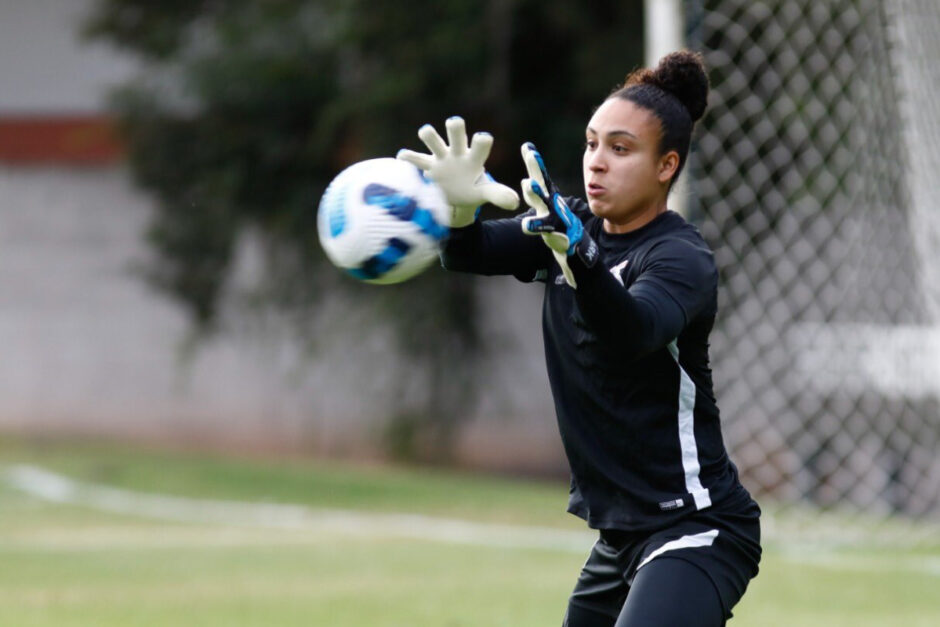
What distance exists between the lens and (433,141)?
11.5ft

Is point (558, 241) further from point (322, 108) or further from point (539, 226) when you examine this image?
point (322, 108)

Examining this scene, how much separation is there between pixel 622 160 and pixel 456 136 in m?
0.53

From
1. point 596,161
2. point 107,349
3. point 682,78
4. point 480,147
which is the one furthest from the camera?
point 107,349

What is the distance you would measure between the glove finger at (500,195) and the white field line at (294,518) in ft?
Answer: 21.6

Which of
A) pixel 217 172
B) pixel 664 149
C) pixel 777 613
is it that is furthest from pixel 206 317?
pixel 664 149

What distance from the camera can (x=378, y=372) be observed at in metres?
15.9

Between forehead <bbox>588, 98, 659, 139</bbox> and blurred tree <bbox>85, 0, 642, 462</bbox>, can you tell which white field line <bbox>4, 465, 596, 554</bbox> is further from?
forehead <bbox>588, 98, 659, 139</bbox>

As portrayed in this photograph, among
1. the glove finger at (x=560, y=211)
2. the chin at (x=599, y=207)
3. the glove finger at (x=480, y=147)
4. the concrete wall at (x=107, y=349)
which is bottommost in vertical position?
the glove finger at (x=560, y=211)

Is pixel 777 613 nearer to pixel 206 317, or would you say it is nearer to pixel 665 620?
pixel 665 620

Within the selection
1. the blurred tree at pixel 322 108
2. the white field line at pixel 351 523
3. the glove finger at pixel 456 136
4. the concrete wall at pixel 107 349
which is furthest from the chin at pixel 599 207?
the concrete wall at pixel 107 349

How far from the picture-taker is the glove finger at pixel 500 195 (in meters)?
3.39

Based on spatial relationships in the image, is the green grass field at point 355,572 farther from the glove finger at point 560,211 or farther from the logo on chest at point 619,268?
the glove finger at point 560,211

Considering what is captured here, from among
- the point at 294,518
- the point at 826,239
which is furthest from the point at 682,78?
the point at 294,518

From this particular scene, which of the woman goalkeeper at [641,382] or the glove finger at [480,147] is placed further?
the woman goalkeeper at [641,382]
